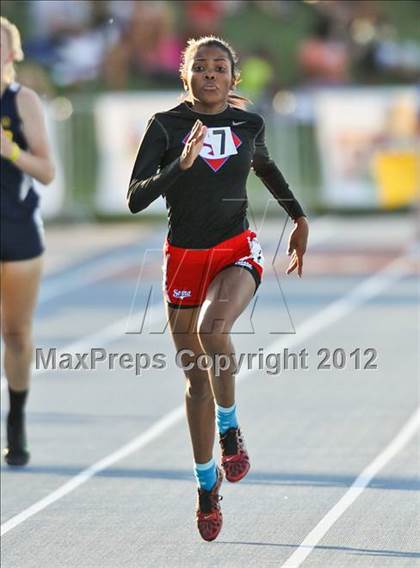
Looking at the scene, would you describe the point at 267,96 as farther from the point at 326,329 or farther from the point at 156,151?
the point at 156,151

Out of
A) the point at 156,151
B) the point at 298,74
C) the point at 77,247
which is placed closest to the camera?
the point at 156,151

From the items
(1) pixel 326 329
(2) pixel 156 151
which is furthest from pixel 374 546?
(1) pixel 326 329

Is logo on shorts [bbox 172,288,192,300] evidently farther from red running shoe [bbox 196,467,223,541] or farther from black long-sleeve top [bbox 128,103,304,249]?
red running shoe [bbox 196,467,223,541]

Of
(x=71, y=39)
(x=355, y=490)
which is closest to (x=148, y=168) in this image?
(x=355, y=490)

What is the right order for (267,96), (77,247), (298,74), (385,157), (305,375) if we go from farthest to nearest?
(298,74) < (267,96) < (385,157) < (77,247) < (305,375)

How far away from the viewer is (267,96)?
84.9 ft

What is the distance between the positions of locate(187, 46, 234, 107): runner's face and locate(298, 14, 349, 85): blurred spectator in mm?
20994

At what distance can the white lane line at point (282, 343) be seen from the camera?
7789 mm

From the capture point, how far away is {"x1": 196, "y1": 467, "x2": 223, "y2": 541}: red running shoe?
6523 millimetres

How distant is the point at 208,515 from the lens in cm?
654

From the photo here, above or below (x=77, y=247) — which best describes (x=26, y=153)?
above

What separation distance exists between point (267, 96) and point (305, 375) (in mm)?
14673

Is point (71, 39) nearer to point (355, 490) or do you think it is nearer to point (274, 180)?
point (355, 490)

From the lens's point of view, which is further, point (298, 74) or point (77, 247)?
point (298, 74)
